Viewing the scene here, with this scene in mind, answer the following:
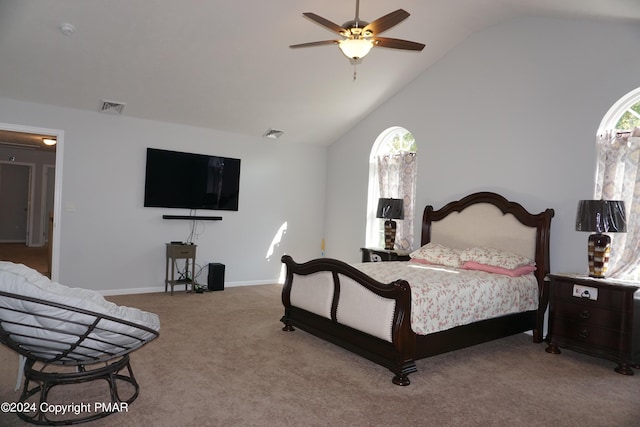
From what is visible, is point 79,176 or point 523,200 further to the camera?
point 79,176

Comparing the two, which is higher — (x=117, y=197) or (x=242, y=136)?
(x=242, y=136)

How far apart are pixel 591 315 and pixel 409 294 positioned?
1793 millimetres

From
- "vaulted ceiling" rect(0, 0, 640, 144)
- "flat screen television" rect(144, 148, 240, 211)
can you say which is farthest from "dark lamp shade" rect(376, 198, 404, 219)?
"flat screen television" rect(144, 148, 240, 211)

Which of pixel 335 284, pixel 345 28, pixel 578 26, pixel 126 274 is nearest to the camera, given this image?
pixel 345 28

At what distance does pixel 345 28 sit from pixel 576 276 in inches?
117

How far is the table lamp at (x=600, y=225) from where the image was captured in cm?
367

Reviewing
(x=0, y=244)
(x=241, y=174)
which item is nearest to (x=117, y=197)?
(x=241, y=174)

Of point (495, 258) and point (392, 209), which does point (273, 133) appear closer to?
point (392, 209)

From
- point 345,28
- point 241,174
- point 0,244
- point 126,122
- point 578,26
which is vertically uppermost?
point 578,26

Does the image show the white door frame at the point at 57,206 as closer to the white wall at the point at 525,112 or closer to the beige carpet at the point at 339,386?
the beige carpet at the point at 339,386

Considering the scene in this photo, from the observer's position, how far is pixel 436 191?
18.3 feet

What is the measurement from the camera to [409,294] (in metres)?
3.13

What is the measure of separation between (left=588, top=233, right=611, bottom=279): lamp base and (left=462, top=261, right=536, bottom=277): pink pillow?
0.59 m

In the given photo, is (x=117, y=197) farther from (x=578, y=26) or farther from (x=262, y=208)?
(x=578, y=26)
